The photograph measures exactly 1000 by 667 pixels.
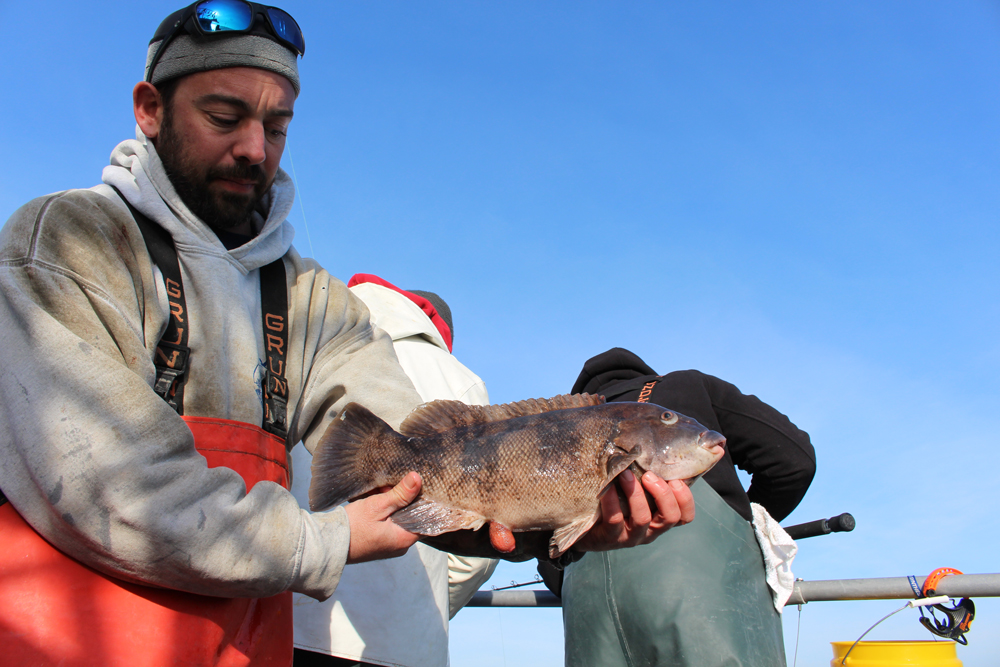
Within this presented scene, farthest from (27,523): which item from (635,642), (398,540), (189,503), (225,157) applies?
(635,642)

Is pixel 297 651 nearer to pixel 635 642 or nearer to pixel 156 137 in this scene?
pixel 635 642

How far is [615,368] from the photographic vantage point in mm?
4863

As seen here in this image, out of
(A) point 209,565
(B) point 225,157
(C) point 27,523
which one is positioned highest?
(B) point 225,157

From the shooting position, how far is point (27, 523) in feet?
6.44

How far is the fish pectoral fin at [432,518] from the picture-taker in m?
2.60

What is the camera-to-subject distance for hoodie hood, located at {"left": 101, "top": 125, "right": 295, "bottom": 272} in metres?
2.68

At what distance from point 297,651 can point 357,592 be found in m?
0.40

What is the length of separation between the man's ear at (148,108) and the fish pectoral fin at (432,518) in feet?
6.38

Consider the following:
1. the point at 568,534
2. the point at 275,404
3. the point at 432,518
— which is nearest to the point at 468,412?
the point at 432,518

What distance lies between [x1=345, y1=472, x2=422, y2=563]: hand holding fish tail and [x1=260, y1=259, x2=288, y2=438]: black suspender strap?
21.3 inches

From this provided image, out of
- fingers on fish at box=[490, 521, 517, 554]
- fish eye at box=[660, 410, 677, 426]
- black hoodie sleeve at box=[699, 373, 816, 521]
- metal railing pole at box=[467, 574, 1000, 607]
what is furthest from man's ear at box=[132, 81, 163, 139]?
metal railing pole at box=[467, 574, 1000, 607]

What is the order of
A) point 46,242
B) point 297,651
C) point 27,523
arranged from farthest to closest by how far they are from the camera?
point 297,651
point 46,242
point 27,523

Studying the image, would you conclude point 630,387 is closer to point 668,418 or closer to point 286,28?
point 668,418

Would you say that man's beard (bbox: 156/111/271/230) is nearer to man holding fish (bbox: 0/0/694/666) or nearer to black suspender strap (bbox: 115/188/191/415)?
man holding fish (bbox: 0/0/694/666)
